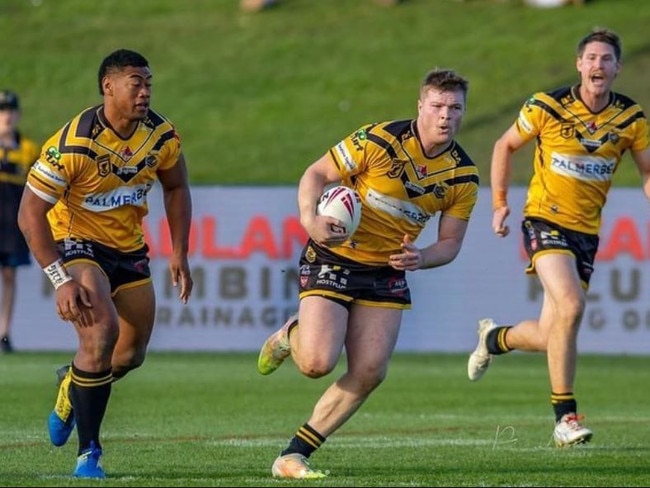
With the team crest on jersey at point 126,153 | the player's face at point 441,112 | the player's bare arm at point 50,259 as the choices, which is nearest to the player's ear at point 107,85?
the team crest on jersey at point 126,153

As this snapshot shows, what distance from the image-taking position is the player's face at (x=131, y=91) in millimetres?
9031

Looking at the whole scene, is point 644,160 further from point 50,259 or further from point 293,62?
point 293,62

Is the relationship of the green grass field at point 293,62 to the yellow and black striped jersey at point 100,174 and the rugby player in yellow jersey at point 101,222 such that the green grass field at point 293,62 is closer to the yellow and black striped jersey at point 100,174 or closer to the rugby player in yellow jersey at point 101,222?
the rugby player in yellow jersey at point 101,222

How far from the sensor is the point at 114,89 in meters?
9.07

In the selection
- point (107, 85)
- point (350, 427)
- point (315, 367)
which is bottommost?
point (350, 427)

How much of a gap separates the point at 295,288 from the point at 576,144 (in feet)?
29.2

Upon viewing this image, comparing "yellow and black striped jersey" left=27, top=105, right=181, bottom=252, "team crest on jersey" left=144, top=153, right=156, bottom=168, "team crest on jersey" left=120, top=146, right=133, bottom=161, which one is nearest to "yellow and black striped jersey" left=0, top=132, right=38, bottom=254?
"yellow and black striped jersey" left=27, top=105, right=181, bottom=252

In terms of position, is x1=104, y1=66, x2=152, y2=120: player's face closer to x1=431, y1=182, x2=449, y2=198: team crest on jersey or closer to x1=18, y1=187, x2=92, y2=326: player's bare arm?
x1=18, y1=187, x2=92, y2=326: player's bare arm

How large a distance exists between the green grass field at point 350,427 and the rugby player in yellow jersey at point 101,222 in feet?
1.70

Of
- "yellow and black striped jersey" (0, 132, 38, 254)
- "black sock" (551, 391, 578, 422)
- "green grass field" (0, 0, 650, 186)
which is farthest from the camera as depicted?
"green grass field" (0, 0, 650, 186)

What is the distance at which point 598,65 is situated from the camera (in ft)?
36.7

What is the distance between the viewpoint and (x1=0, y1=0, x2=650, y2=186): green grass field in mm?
31875

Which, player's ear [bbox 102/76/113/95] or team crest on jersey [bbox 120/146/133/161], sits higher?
player's ear [bbox 102/76/113/95]

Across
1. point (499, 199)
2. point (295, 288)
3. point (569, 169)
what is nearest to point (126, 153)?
point (499, 199)
